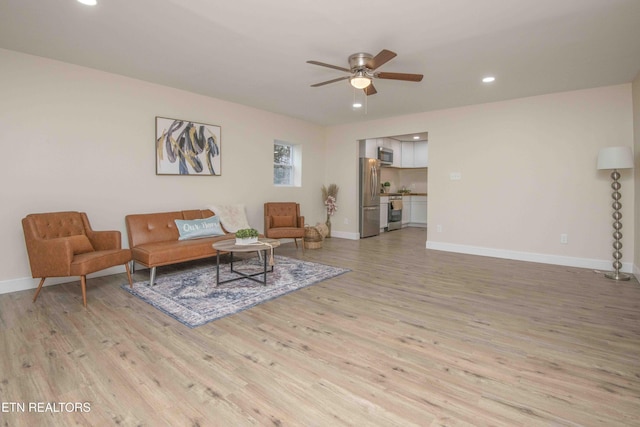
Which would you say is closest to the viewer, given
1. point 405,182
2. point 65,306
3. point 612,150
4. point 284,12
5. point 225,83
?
point 284,12

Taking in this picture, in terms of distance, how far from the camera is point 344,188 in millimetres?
7238

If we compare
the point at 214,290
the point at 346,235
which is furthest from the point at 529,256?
the point at 214,290

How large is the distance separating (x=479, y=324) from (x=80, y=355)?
2.98 meters

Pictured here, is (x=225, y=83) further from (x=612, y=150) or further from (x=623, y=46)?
(x=612, y=150)

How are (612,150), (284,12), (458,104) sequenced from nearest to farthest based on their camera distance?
(284,12), (612,150), (458,104)

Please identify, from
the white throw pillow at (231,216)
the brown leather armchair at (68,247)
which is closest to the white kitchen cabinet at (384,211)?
the white throw pillow at (231,216)

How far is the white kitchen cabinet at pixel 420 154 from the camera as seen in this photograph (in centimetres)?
880

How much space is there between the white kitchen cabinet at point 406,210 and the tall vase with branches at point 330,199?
2.74 m

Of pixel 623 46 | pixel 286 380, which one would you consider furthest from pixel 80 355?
pixel 623 46

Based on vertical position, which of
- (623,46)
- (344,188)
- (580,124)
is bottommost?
(344,188)

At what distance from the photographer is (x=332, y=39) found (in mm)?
3025

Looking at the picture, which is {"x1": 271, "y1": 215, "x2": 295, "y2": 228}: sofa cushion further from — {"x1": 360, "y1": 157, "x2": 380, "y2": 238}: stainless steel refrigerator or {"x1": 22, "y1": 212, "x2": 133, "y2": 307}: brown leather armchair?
{"x1": 22, "y1": 212, "x2": 133, "y2": 307}: brown leather armchair

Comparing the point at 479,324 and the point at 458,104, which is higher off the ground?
the point at 458,104

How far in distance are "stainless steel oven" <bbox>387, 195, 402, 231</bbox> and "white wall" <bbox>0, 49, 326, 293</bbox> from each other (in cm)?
442
